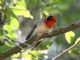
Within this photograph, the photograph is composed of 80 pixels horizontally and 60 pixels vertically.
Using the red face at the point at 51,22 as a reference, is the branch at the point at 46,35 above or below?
below

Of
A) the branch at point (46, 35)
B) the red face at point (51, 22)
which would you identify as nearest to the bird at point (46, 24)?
the red face at point (51, 22)

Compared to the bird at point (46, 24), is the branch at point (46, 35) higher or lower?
lower

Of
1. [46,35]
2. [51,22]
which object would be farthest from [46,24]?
[46,35]

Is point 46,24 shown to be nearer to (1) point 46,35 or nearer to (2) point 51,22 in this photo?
(2) point 51,22

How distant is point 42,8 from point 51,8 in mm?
81

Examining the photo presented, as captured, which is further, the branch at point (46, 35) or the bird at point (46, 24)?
the bird at point (46, 24)

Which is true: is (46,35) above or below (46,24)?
below

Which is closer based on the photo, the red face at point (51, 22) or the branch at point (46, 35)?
the branch at point (46, 35)

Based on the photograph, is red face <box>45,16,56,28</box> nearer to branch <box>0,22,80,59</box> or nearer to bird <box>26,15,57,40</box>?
bird <box>26,15,57,40</box>

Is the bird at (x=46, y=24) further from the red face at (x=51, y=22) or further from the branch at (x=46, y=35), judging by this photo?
the branch at (x=46, y=35)

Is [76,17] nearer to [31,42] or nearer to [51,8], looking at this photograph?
[51,8]

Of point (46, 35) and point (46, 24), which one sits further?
point (46, 24)

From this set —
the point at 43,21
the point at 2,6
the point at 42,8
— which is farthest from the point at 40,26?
the point at 2,6

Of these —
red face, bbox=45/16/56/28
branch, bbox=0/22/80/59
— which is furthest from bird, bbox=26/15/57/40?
branch, bbox=0/22/80/59
